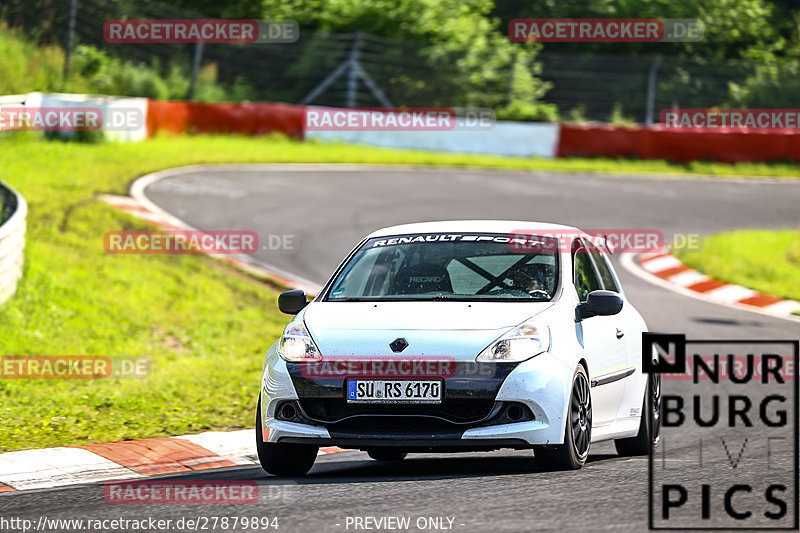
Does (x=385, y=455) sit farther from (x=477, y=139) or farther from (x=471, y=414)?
(x=477, y=139)

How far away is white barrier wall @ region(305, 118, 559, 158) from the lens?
30.0m

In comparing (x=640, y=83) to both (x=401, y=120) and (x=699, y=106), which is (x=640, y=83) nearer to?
(x=699, y=106)

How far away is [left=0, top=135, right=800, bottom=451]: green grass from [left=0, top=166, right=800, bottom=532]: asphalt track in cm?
136

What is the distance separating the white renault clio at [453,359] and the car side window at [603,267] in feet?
1.31

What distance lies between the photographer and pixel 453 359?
685cm

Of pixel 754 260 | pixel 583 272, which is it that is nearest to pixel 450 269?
pixel 583 272

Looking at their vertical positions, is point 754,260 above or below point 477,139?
above

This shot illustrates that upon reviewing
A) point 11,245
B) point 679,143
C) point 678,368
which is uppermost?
point 11,245

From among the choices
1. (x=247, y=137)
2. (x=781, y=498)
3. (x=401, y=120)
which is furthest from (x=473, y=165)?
(x=781, y=498)

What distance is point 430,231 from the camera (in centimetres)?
830

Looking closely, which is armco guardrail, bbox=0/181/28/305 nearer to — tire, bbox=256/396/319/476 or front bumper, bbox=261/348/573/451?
tire, bbox=256/396/319/476

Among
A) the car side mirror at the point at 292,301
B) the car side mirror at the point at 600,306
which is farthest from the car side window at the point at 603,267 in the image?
the car side mirror at the point at 292,301

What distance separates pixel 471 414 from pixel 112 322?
7033 mm

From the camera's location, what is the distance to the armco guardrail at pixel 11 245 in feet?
40.7
